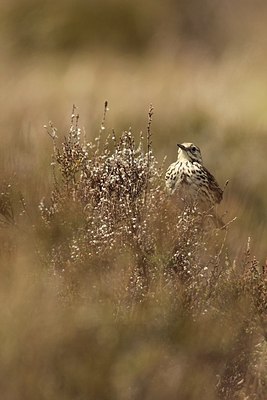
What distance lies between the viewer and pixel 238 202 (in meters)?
7.42

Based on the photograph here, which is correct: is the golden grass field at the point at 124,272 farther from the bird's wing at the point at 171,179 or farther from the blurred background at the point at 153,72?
the bird's wing at the point at 171,179

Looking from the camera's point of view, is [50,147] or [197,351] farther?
[50,147]

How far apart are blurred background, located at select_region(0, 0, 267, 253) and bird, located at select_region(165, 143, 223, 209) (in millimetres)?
1178

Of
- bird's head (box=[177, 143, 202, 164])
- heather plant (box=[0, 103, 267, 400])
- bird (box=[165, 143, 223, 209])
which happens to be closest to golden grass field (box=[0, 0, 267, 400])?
heather plant (box=[0, 103, 267, 400])

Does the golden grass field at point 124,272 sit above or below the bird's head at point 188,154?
below

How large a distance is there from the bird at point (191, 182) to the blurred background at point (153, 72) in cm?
118

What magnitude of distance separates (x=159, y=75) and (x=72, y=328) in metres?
8.51

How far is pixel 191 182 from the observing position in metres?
7.38

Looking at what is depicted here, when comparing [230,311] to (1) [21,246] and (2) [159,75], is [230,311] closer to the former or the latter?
(1) [21,246]

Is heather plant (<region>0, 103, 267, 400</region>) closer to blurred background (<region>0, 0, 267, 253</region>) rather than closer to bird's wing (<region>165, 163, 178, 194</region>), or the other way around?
bird's wing (<region>165, 163, 178, 194</region>)

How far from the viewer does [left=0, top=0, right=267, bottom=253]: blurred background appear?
10438 millimetres

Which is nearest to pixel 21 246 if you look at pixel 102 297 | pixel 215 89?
pixel 102 297

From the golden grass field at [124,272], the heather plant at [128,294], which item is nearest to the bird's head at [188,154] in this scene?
the golden grass field at [124,272]

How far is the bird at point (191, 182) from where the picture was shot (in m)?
7.29
